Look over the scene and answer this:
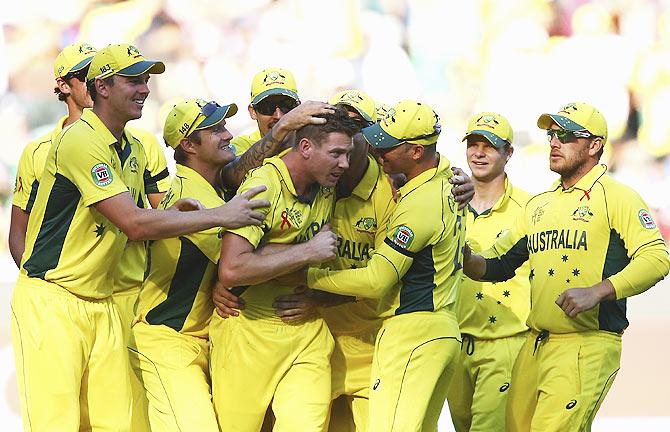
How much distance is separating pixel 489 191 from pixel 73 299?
3157 mm

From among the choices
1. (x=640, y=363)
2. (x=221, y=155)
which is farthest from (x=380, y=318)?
(x=640, y=363)

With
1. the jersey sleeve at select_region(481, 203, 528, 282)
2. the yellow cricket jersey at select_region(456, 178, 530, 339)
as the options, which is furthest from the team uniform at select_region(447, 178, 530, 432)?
the jersey sleeve at select_region(481, 203, 528, 282)

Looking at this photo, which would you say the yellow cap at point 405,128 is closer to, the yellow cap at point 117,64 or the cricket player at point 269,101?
the cricket player at point 269,101

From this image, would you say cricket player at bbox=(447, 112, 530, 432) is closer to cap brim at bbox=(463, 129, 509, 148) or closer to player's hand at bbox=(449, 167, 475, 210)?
cap brim at bbox=(463, 129, 509, 148)

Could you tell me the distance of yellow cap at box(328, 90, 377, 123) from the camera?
23.2 feet

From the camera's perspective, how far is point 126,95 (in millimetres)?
6352

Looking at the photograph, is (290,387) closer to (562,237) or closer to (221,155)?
(221,155)

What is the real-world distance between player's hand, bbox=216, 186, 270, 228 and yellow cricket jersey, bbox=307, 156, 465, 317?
0.52m

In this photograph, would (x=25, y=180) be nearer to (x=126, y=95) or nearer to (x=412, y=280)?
(x=126, y=95)

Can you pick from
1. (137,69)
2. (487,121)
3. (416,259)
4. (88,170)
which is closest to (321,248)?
(416,259)

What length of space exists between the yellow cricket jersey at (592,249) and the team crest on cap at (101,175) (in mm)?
2534

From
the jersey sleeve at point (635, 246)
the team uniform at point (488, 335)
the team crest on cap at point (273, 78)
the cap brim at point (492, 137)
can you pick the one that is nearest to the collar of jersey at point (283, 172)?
the team crest on cap at point (273, 78)

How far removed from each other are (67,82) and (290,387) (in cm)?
248

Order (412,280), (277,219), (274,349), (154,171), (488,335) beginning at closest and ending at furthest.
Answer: (277,219) → (274,349) → (412,280) → (154,171) → (488,335)
